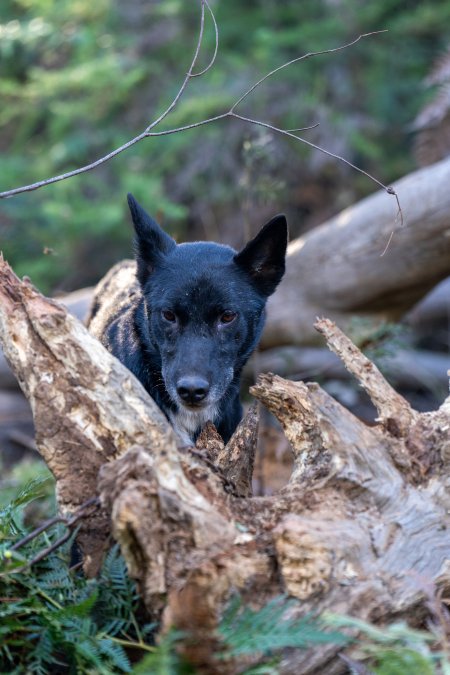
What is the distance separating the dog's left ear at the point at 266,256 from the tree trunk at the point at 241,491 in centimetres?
120

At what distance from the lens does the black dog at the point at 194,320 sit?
404 centimetres

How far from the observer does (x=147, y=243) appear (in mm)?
4422

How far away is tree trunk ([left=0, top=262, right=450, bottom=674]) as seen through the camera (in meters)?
2.47

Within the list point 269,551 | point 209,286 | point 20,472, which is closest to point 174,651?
point 269,551

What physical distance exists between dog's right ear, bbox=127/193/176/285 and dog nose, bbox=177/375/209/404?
33.7 inches

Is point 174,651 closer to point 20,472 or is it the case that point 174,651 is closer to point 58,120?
point 20,472

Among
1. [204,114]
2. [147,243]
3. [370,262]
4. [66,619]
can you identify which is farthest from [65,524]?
[204,114]

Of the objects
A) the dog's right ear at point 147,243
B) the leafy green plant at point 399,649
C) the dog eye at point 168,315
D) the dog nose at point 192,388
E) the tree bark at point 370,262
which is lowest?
the tree bark at point 370,262

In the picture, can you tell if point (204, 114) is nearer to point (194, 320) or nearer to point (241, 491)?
point (194, 320)

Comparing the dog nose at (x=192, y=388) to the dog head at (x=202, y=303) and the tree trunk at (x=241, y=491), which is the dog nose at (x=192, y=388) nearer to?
the dog head at (x=202, y=303)

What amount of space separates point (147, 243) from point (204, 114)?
5379mm

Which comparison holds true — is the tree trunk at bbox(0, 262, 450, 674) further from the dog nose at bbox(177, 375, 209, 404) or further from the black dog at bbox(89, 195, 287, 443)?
the black dog at bbox(89, 195, 287, 443)

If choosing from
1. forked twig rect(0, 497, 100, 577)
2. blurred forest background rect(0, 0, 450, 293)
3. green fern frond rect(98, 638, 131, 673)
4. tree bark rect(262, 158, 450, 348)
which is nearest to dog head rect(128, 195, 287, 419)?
forked twig rect(0, 497, 100, 577)

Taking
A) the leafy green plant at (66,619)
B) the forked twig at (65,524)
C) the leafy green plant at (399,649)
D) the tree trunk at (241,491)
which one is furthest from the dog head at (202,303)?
the leafy green plant at (399,649)
